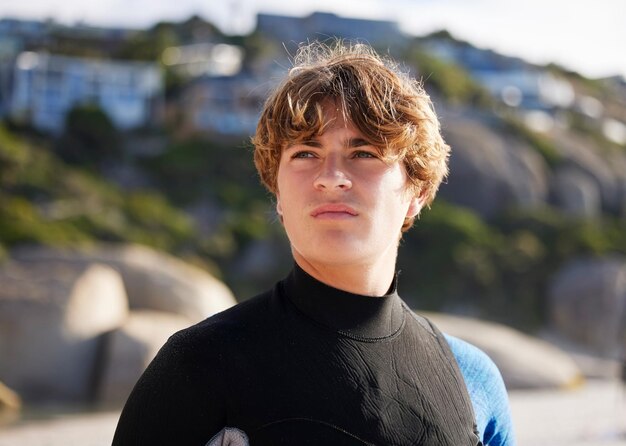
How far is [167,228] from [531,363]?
14869mm

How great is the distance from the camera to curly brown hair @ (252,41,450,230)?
1.65 meters

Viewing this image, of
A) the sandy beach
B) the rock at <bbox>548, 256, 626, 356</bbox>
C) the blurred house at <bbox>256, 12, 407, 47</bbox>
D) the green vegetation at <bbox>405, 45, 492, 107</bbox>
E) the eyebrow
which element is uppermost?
the blurred house at <bbox>256, 12, 407, 47</bbox>

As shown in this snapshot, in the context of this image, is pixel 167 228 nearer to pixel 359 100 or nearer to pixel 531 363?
pixel 531 363

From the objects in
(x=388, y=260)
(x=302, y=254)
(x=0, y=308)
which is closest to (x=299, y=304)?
(x=302, y=254)

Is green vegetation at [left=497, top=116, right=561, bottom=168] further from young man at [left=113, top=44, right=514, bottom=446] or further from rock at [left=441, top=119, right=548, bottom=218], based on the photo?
young man at [left=113, top=44, right=514, bottom=446]

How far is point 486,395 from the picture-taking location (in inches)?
74.1

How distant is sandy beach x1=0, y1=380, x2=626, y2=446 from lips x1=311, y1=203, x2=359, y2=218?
7.97 meters

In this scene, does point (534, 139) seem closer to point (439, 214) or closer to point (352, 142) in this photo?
point (439, 214)

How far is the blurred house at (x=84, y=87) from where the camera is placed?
38.3 meters

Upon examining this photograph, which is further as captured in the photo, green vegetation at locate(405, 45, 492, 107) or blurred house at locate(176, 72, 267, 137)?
green vegetation at locate(405, 45, 492, 107)

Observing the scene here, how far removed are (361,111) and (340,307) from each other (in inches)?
13.5

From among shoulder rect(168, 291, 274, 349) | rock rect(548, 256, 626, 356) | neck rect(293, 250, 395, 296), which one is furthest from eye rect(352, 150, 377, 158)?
rock rect(548, 256, 626, 356)

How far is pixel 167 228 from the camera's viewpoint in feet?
88.1

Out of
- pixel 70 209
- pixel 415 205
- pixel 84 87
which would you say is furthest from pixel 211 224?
pixel 415 205
